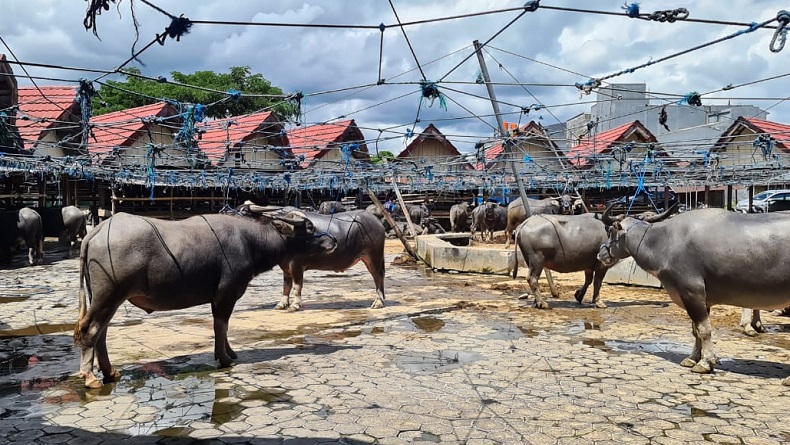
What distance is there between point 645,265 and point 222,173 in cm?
1598

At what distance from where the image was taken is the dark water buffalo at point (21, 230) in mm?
16094

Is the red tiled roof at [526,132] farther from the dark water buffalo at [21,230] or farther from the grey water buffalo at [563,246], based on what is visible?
the dark water buffalo at [21,230]

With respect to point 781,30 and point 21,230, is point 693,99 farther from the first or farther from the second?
point 21,230

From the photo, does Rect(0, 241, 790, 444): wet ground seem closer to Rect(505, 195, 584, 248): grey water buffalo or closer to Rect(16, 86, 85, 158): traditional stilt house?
Rect(505, 195, 584, 248): grey water buffalo

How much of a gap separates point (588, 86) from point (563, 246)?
2644mm

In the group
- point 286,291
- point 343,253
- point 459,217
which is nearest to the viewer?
point 286,291

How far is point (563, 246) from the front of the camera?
9727 millimetres

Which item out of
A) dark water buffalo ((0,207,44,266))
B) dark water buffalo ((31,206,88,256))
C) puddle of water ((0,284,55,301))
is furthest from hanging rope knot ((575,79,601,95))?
dark water buffalo ((31,206,88,256))

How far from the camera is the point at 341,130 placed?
28672 millimetres

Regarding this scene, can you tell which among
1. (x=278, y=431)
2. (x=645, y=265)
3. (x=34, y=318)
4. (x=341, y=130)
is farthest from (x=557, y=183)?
(x=278, y=431)

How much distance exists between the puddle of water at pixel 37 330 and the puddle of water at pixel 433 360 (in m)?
4.72

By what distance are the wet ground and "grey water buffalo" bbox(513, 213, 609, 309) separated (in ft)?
1.88

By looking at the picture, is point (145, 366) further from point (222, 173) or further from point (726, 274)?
point (222, 173)

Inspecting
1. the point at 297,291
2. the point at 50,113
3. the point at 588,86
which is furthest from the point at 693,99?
the point at 50,113
